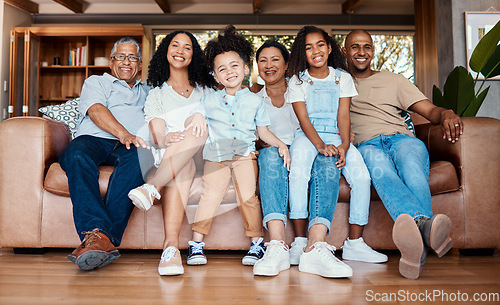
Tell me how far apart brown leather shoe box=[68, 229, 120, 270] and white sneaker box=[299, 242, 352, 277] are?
2.32 ft

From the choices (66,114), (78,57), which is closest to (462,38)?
(66,114)

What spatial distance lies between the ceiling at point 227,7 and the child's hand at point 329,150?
4532 millimetres

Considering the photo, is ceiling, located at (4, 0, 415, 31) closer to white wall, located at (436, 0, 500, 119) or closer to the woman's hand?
white wall, located at (436, 0, 500, 119)

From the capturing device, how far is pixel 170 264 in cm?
145

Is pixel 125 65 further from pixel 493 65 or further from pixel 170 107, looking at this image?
pixel 493 65

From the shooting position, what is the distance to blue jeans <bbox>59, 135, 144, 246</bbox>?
5.06ft

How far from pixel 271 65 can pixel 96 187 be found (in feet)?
3.49

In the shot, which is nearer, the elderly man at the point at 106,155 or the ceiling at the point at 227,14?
the elderly man at the point at 106,155

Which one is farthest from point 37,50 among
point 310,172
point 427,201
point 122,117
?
point 427,201

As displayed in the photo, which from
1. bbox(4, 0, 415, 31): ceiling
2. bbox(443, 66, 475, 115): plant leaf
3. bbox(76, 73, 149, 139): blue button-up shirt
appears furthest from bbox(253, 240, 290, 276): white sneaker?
bbox(4, 0, 415, 31): ceiling

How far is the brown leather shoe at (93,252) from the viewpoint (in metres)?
1.40

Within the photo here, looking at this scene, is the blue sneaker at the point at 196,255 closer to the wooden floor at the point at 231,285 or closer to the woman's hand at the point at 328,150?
the wooden floor at the point at 231,285

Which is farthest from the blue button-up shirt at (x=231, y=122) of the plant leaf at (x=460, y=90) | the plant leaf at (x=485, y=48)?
the plant leaf at (x=485, y=48)

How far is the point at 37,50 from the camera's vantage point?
547 centimetres
